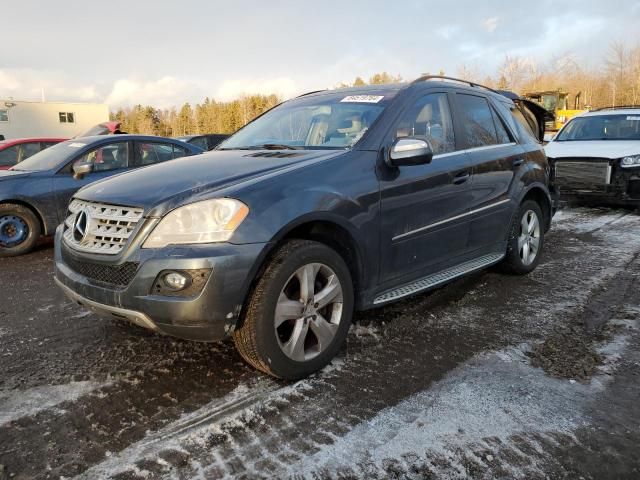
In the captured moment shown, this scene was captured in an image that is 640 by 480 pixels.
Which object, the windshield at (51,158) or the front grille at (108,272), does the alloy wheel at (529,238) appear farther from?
the windshield at (51,158)

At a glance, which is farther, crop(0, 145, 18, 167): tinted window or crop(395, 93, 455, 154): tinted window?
crop(0, 145, 18, 167): tinted window

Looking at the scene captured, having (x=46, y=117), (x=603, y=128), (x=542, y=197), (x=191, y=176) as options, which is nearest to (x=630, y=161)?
(x=603, y=128)

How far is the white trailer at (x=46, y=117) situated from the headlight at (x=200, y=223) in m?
43.3

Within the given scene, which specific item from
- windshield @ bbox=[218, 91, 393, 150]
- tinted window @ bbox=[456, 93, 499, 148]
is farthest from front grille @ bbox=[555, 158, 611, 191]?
windshield @ bbox=[218, 91, 393, 150]

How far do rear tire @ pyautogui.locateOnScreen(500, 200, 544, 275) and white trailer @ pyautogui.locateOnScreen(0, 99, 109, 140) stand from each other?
4271 cm

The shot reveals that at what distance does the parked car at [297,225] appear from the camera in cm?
249

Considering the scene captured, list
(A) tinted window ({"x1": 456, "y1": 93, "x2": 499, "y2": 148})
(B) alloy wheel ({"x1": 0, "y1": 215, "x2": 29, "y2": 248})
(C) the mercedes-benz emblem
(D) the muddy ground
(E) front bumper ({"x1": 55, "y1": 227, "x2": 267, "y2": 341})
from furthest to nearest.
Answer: (B) alloy wheel ({"x1": 0, "y1": 215, "x2": 29, "y2": 248}), (A) tinted window ({"x1": 456, "y1": 93, "x2": 499, "y2": 148}), (C) the mercedes-benz emblem, (E) front bumper ({"x1": 55, "y1": 227, "x2": 267, "y2": 341}), (D) the muddy ground

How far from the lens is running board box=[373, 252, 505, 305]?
3270 mm

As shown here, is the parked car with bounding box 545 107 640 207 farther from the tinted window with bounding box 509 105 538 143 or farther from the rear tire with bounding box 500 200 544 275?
the rear tire with bounding box 500 200 544 275

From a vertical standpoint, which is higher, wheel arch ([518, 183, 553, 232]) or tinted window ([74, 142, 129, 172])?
tinted window ([74, 142, 129, 172])

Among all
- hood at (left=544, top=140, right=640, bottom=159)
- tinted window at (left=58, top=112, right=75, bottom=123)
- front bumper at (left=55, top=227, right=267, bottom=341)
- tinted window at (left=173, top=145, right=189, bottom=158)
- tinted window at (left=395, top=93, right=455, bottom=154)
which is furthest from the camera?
tinted window at (left=58, top=112, right=75, bottom=123)

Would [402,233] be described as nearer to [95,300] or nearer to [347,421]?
[347,421]

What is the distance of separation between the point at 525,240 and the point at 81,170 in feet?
16.0

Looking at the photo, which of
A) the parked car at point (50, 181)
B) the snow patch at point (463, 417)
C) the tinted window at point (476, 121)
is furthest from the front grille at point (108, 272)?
the parked car at point (50, 181)
